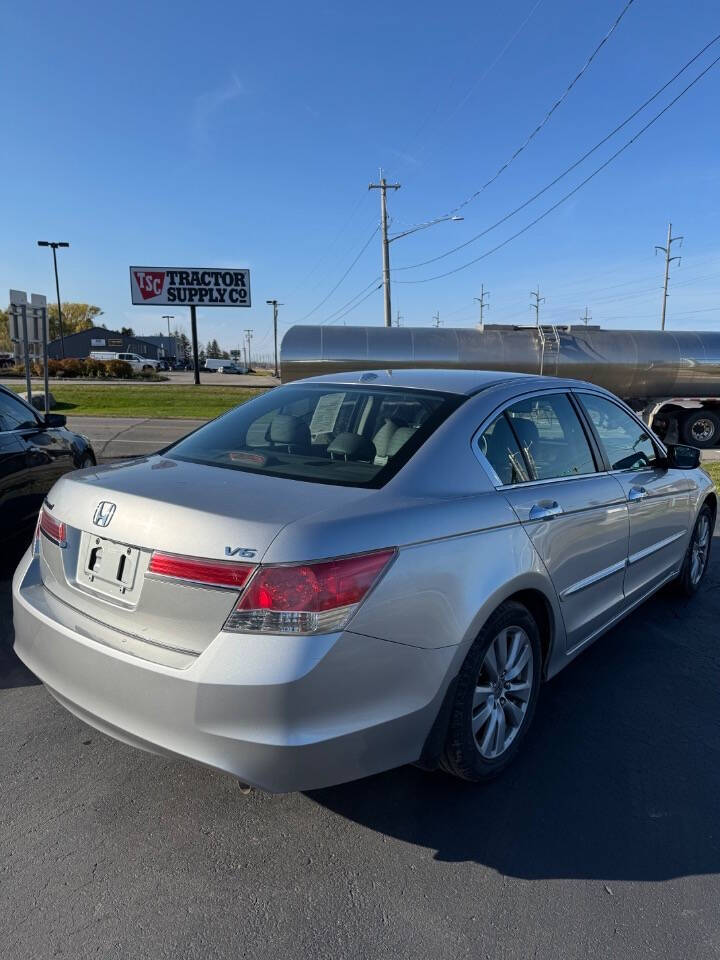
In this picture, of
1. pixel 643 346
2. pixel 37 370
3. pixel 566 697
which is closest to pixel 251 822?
pixel 566 697

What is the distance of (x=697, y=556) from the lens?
4949 millimetres

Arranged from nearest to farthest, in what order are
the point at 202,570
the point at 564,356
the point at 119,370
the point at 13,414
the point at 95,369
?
1. the point at 202,570
2. the point at 13,414
3. the point at 564,356
4. the point at 95,369
5. the point at 119,370

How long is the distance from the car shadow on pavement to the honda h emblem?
133 centimetres

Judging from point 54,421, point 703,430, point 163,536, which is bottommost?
point 703,430

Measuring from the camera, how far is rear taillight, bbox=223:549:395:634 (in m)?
1.96

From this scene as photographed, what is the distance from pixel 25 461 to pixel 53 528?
2773 mm

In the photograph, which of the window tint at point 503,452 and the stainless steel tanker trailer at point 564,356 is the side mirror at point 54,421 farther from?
the stainless steel tanker trailer at point 564,356

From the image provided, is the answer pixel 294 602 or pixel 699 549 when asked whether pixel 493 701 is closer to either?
pixel 294 602

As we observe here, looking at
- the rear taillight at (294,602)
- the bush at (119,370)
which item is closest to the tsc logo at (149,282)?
the bush at (119,370)

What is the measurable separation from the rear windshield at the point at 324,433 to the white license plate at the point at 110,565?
1.90 feet

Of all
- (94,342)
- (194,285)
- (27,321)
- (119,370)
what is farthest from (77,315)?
(27,321)

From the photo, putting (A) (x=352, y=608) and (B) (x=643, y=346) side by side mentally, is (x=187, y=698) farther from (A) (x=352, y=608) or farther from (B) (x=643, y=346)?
(B) (x=643, y=346)

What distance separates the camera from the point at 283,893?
2.12m

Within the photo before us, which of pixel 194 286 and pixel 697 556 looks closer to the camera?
pixel 697 556
